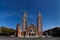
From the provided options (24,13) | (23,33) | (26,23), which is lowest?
(23,33)

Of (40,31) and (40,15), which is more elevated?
(40,15)

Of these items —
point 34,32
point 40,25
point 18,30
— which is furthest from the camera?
point 40,25

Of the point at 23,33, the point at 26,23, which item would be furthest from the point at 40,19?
the point at 23,33

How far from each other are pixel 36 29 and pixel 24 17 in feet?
19.4

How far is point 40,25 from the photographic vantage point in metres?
44.8

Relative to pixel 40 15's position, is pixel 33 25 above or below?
below

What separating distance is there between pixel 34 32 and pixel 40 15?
6.34 meters

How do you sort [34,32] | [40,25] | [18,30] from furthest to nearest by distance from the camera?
[40,25] → [34,32] → [18,30]

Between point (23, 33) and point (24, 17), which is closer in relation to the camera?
point (23, 33)

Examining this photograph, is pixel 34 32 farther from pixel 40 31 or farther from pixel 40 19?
pixel 40 19

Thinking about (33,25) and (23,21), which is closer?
(33,25)

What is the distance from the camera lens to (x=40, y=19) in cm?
4547

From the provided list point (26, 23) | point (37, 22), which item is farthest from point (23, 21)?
point (37, 22)

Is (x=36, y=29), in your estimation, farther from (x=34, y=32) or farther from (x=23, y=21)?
(x=23, y=21)
